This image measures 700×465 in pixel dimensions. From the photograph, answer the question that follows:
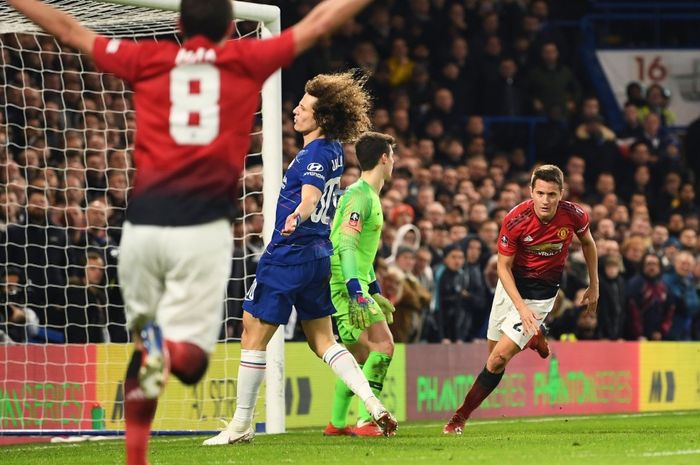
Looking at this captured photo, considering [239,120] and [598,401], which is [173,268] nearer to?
[239,120]

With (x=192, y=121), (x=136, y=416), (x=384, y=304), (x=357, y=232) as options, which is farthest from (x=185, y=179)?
(x=384, y=304)

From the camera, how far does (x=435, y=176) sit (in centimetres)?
1744

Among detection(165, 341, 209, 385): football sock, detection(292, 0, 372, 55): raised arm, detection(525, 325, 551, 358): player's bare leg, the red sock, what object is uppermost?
detection(292, 0, 372, 55): raised arm

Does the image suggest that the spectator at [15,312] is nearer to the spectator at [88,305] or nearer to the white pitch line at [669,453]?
the spectator at [88,305]

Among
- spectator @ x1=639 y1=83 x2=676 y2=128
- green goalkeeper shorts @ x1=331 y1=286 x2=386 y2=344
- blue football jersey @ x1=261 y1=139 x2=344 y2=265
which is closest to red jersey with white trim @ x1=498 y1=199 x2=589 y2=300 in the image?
green goalkeeper shorts @ x1=331 y1=286 x2=386 y2=344

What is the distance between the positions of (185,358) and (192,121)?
0.95 m

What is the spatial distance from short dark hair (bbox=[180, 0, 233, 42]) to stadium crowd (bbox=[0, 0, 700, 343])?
5859mm

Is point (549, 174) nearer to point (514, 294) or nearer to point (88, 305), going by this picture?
point (514, 294)

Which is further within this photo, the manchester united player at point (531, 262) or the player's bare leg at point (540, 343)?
the manchester united player at point (531, 262)

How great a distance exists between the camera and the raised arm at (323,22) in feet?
18.5

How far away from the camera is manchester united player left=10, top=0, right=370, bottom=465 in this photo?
5.51 metres

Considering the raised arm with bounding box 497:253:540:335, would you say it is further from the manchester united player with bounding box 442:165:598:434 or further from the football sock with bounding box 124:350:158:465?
the football sock with bounding box 124:350:158:465

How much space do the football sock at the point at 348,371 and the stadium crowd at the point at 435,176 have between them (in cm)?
254

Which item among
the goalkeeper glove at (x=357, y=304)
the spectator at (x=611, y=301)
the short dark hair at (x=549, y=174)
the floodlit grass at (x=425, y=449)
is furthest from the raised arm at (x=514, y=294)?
the spectator at (x=611, y=301)
